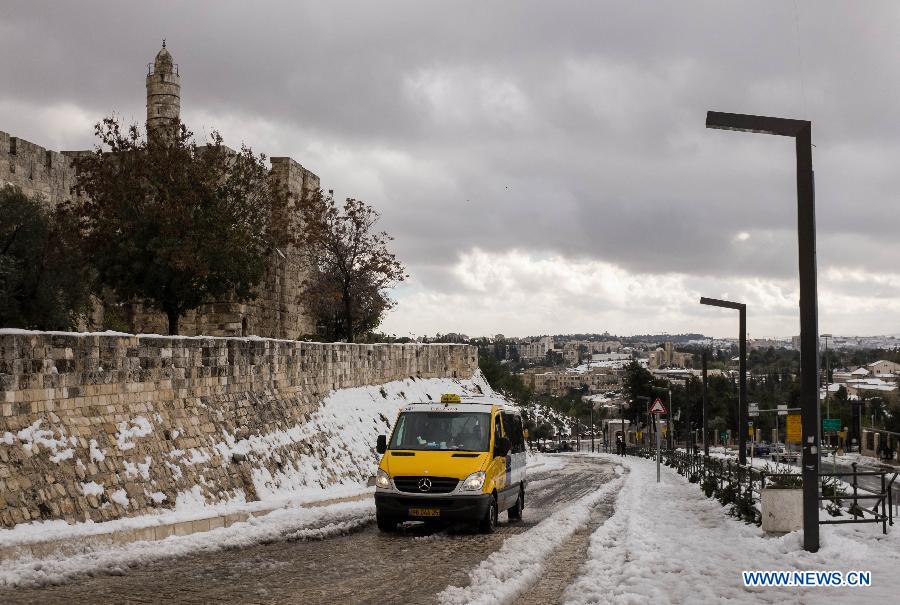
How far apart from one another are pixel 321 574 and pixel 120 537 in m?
3.90

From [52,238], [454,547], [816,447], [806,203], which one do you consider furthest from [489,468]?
[52,238]

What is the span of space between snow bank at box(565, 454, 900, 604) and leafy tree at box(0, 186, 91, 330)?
17623 millimetres

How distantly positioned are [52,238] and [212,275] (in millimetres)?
4708

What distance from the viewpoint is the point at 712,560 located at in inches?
452

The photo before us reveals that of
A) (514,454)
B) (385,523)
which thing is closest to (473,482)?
(385,523)

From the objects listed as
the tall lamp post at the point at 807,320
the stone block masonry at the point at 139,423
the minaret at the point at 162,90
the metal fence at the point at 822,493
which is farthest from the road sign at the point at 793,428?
the minaret at the point at 162,90

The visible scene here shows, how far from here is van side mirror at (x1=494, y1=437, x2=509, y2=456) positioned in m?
15.5

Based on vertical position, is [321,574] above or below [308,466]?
above

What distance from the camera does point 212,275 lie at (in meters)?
28.5

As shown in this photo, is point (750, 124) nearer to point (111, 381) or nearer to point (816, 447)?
point (816, 447)

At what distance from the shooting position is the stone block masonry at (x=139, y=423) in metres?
13.3

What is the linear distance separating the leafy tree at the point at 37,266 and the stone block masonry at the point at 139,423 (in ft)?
24.6

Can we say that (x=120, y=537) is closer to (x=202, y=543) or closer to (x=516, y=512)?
(x=202, y=543)

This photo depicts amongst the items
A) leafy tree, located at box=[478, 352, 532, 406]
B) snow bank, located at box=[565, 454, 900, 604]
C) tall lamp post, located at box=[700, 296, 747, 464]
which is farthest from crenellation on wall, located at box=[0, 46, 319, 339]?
leafy tree, located at box=[478, 352, 532, 406]
